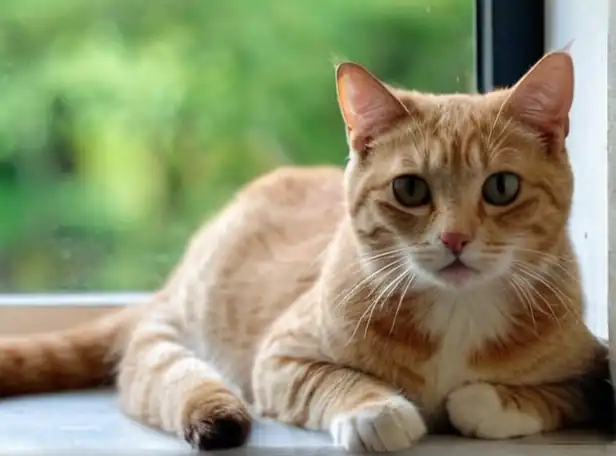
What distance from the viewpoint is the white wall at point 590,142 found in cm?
134

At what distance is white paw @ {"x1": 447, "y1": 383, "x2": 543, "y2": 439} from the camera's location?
114 centimetres

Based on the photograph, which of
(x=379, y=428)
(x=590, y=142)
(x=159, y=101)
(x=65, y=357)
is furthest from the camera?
(x=159, y=101)

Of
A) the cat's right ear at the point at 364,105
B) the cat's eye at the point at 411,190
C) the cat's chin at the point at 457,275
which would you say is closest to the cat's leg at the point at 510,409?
the cat's chin at the point at 457,275

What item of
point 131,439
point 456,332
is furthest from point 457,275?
point 131,439

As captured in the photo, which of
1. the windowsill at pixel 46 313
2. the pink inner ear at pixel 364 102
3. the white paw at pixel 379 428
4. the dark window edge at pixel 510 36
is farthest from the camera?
the windowsill at pixel 46 313

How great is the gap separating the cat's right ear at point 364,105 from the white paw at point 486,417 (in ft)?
1.12

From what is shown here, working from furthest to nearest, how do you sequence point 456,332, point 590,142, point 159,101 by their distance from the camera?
point 159,101 → point 590,142 → point 456,332

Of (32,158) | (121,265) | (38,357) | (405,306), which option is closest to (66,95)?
(32,158)

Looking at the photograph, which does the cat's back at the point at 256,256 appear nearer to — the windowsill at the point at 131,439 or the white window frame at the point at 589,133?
the windowsill at the point at 131,439

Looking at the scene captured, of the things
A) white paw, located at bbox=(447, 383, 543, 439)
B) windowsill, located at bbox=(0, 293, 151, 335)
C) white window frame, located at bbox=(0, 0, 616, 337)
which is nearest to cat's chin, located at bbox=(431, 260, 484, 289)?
white paw, located at bbox=(447, 383, 543, 439)

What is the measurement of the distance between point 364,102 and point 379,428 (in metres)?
0.41

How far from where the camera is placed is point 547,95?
3.82 ft

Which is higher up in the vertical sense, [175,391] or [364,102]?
[364,102]

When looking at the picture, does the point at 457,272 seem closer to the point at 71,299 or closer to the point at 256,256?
the point at 256,256
